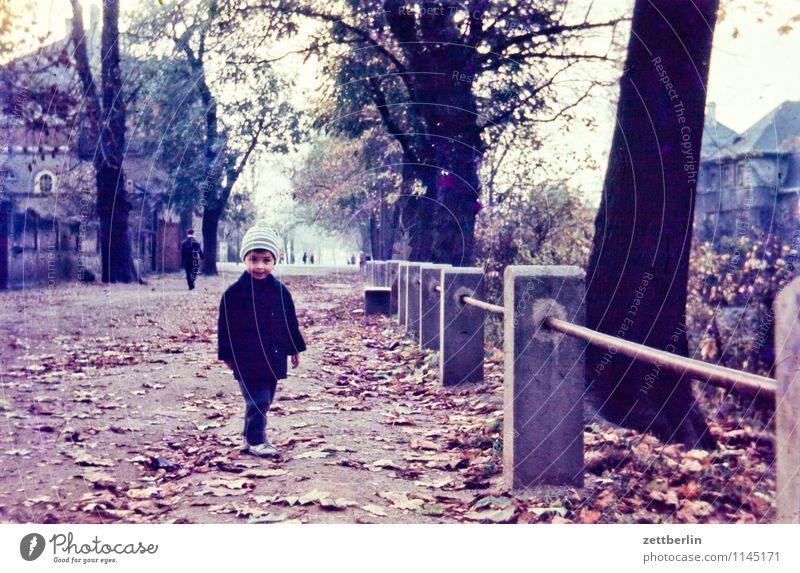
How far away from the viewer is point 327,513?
3188 millimetres

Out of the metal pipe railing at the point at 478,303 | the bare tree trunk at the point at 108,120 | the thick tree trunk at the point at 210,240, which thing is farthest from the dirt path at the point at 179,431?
the metal pipe railing at the point at 478,303

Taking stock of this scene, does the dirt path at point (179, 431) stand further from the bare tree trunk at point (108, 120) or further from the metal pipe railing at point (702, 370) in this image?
the metal pipe railing at point (702, 370)

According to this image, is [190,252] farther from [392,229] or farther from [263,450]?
[392,229]

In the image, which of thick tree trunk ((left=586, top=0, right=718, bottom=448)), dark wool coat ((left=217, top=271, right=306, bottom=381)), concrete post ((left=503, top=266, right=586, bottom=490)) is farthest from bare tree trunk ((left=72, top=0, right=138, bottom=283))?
thick tree trunk ((left=586, top=0, right=718, bottom=448))

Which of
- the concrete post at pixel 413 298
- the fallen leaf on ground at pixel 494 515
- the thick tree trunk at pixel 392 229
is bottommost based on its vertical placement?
the fallen leaf on ground at pixel 494 515

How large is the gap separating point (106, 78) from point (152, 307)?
1181 millimetres

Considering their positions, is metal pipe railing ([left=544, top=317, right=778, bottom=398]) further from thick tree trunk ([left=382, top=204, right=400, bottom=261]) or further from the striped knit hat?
thick tree trunk ([left=382, top=204, right=400, bottom=261])

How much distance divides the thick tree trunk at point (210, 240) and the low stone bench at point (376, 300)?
8.85 feet

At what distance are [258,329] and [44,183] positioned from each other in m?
1.29

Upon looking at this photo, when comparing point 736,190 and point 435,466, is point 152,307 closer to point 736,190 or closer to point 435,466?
point 435,466

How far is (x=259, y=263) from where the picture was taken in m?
3.38

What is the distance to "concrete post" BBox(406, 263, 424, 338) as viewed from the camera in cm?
695

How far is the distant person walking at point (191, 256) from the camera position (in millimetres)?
3285

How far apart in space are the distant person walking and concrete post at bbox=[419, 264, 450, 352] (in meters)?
3.35
